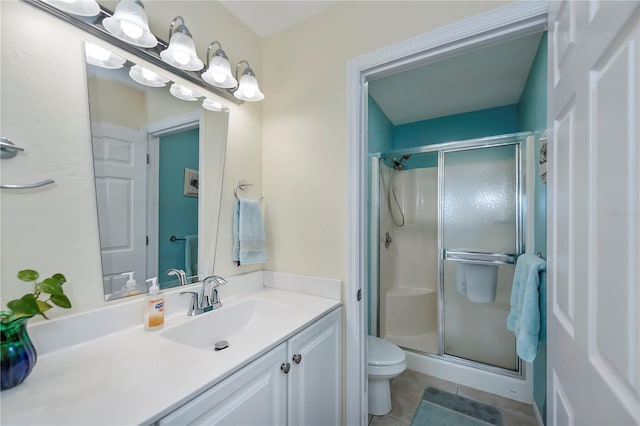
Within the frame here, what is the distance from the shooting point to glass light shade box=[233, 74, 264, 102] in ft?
4.49

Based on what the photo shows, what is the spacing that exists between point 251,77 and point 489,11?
1091 mm

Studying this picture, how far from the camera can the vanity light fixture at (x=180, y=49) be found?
3.51 feet

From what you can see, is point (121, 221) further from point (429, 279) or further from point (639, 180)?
point (429, 279)

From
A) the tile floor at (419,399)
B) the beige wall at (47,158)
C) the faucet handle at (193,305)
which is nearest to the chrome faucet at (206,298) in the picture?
the faucet handle at (193,305)

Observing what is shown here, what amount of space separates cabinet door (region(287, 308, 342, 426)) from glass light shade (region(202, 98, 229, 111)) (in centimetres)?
119

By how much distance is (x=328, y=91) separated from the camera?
4.67 feet

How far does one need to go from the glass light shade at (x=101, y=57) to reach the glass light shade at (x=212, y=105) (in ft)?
1.22

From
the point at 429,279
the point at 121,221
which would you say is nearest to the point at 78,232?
the point at 121,221

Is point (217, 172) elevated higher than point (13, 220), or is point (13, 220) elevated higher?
point (217, 172)

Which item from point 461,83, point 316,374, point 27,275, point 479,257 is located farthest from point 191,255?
point 461,83

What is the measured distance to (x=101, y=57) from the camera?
96 centimetres

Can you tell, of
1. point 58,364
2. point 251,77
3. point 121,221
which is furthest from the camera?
point 251,77

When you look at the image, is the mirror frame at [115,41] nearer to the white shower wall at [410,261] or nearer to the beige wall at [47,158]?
the beige wall at [47,158]

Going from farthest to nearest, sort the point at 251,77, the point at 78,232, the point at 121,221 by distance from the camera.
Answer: the point at 251,77
the point at 121,221
the point at 78,232
